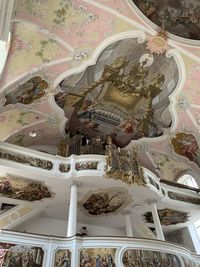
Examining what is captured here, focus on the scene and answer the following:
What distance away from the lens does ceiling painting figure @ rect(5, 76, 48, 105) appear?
13219 mm

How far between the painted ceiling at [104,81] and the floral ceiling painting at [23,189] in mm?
3338

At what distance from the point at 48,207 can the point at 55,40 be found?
848 centimetres

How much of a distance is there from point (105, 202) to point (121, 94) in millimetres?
6055

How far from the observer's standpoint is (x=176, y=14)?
1259 centimetres

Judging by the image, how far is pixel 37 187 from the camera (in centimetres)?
1289

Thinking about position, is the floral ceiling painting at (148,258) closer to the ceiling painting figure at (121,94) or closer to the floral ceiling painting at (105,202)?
the floral ceiling painting at (105,202)

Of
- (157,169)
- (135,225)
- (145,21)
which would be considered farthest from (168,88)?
(135,225)

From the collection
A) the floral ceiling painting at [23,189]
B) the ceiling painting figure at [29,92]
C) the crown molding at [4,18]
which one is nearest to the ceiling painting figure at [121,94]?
the ceiling painting figure at [29,92]

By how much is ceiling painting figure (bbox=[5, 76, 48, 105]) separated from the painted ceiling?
5 centimetres

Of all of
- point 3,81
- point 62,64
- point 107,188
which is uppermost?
point 62,64

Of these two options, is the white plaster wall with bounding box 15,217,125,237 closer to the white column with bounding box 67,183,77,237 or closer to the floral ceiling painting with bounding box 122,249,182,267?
the white column with bounding box 67,183,77,237

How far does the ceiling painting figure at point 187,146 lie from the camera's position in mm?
16719

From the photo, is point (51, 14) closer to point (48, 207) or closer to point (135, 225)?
point (48, 207)

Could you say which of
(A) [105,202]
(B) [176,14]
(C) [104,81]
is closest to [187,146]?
(A) [105,202]
